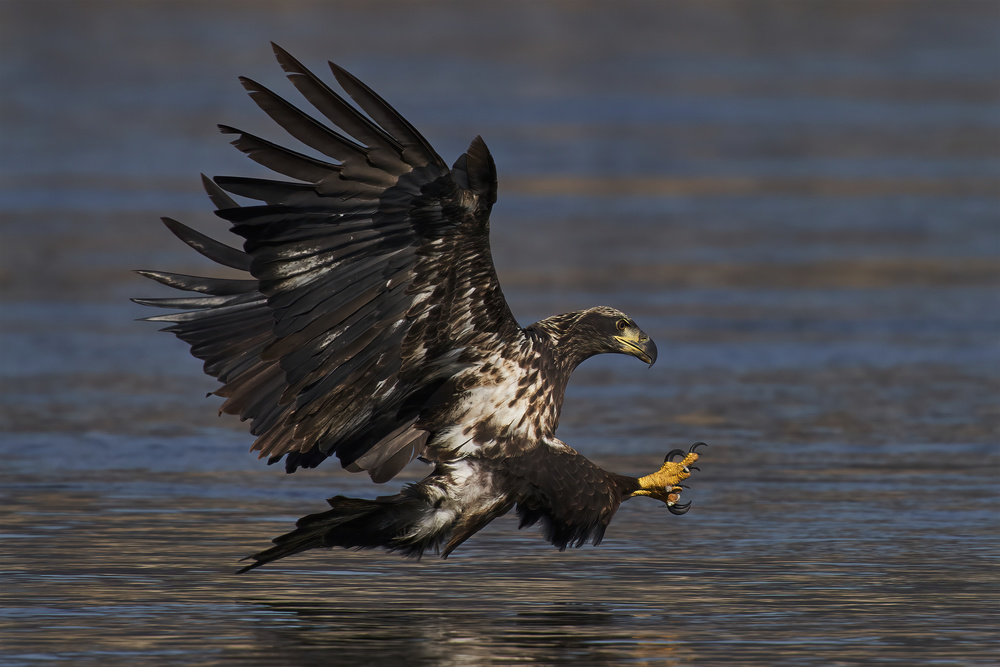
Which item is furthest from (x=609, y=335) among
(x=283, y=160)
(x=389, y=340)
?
(x=283, y=160)

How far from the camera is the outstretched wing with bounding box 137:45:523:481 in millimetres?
6668

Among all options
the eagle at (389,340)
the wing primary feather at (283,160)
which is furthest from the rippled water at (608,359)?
the wing primary feather at (283,160)

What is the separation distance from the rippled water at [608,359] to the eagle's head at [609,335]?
2.76 feet

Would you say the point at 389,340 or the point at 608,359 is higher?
the point at 608,359

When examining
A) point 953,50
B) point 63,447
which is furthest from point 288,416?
point 953,50

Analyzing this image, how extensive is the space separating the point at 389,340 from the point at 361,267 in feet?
1.11

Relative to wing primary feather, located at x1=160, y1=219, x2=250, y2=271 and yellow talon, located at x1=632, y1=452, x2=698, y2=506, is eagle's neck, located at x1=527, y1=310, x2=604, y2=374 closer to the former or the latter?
yellow talon, located at x1=632, y1=452, x2=698, y2=506

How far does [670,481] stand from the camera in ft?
26.3

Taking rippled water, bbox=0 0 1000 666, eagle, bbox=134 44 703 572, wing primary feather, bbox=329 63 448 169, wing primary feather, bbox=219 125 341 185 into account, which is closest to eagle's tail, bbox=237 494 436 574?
eagle, bbox=134 44 703 572

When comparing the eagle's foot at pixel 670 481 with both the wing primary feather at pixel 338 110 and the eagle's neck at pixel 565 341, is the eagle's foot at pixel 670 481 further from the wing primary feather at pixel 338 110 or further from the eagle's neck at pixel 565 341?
the wing primary feather at pixel 338 110

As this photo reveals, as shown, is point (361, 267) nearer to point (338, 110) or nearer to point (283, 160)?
point (283, 160)

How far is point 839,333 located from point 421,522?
604 centimetres

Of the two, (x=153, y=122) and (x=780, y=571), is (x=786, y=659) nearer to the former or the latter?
(x=780, y=571)

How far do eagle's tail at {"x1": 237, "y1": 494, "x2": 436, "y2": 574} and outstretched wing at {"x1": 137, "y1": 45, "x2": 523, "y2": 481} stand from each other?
16.6 inches
